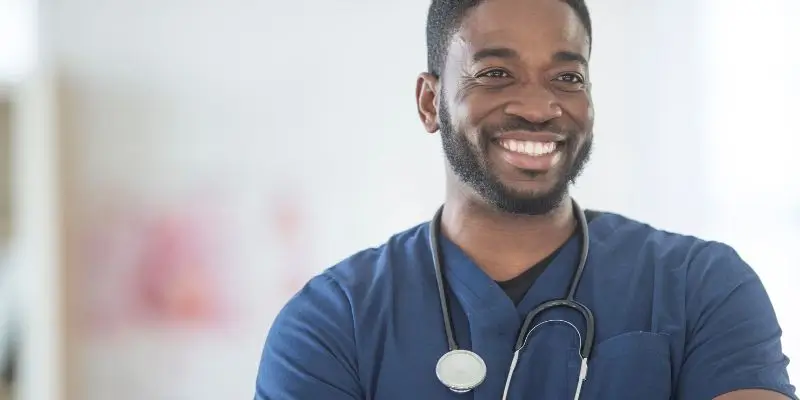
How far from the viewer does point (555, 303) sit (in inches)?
40.8

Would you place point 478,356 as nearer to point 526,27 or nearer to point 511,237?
point 511,237

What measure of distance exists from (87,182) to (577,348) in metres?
1.38

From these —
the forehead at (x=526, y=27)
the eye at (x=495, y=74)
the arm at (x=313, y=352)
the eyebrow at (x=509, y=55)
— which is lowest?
the arm at (x=313, y=352)

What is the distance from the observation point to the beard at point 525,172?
112 cm

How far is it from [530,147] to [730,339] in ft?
1.18

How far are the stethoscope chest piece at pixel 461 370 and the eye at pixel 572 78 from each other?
0.41 meters

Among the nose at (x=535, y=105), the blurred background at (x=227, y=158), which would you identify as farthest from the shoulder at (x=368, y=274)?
the blurred background at (x=227, y=158)

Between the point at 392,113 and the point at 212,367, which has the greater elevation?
the point at 392,113

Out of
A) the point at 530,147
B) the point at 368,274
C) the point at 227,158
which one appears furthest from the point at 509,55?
the point at 227,158

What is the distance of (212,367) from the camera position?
6.32 feet

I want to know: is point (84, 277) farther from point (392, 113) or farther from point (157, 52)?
point (392, 113)

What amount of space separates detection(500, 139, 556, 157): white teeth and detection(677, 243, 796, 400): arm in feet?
0.82

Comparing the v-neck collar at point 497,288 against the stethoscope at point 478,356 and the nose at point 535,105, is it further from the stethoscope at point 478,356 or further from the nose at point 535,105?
the nose at point 535,105

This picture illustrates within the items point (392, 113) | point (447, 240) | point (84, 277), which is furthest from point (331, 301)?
point (84, 277)
